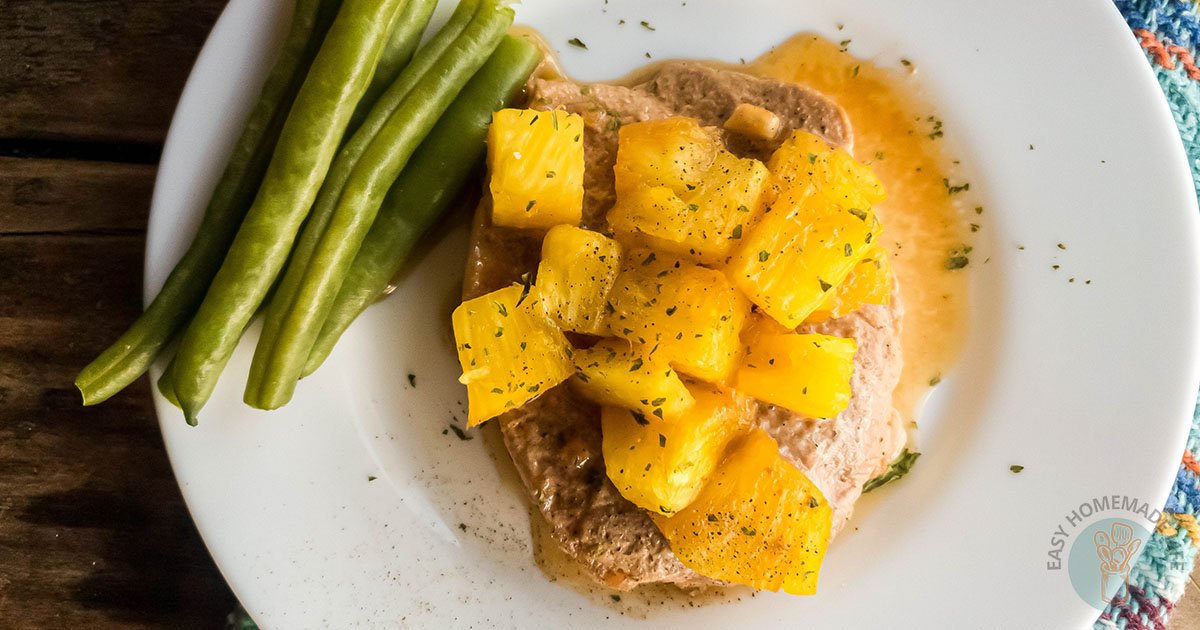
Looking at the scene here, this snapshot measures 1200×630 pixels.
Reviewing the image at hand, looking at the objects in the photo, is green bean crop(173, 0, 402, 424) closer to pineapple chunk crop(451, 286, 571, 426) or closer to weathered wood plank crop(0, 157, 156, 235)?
pineapple chunk crop(451, 286, 571, 426)

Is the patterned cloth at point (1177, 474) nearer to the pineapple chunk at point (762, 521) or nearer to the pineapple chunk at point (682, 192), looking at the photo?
the pineapple chunk at point (762, 521)

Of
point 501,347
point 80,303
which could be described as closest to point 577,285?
point 501,347

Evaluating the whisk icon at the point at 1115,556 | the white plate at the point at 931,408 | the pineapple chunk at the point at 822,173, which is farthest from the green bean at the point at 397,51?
the whisk icon at the point at 1115,556

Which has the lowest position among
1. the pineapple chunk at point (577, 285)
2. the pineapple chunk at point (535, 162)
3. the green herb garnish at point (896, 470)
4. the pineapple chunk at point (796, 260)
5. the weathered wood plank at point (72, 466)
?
the weathered wood plank at point (72, 466)

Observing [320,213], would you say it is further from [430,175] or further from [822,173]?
[822,173]

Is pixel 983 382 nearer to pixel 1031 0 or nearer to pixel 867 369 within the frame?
pixel 867 369

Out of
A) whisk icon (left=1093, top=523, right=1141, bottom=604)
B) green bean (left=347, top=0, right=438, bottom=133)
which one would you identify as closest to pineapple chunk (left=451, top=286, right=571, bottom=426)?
green bean (left=347, top=0, right=438, bottom=133)
